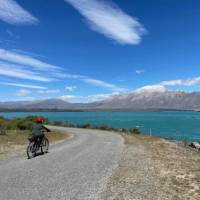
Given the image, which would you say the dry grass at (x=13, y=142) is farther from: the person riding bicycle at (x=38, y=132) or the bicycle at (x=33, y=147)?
the person riding bicycle at (x=38, y=132)

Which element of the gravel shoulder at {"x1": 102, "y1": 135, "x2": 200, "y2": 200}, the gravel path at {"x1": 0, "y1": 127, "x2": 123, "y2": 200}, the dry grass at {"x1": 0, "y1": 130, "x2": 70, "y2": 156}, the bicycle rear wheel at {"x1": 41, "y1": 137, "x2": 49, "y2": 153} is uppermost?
the bicycle rear wheel at {"x1": 41, "y1": 137, "x2": 49, "y2": 153}

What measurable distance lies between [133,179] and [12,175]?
4260 millimetres

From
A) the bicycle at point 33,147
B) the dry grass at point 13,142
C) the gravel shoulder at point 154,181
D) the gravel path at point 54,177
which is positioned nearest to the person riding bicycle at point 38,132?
the bicycle at point 33,147

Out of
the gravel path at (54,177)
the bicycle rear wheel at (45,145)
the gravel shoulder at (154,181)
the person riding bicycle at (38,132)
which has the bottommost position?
the gravel shoulder at (154,181)

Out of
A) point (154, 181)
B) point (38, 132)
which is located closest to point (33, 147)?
point (38, 132)

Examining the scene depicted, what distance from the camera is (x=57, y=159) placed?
14.1m

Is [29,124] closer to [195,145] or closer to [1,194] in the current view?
[195,145]

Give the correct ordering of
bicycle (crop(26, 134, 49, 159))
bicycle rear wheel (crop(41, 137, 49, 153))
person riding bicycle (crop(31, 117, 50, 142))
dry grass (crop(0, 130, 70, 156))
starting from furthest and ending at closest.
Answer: dry grass (crop(0, 130, 70, 156)), bicycle rear wheel (crop(41, 137, 49, 153)), person riding bicycle (crop(31, 117, 50, 142)), bicycle (crop(26, 134, 49, 159))

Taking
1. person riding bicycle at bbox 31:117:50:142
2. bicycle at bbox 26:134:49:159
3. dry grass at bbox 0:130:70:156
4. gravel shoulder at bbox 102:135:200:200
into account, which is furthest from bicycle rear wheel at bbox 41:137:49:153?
gravel shoulder at bbox 102:135:200:200

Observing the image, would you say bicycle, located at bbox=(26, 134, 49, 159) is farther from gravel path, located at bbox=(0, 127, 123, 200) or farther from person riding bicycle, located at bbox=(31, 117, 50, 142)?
gravel path, located at bbox=(0, 127, 123, 200)

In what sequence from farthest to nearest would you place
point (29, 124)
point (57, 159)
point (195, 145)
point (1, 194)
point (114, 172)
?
1. point (29, 124)
2. point (195, 145)
3. point (57, 159)
4. point (114, 172)
5. point (1, 194)


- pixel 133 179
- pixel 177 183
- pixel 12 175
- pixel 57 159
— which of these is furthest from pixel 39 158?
pixel 177 183

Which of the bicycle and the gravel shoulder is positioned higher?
the bicycle

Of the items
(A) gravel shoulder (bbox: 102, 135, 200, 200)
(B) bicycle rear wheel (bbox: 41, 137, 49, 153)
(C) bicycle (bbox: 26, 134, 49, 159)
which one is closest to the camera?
(A) gravel shoulder (bbox: 102, 135, 200, 200)
